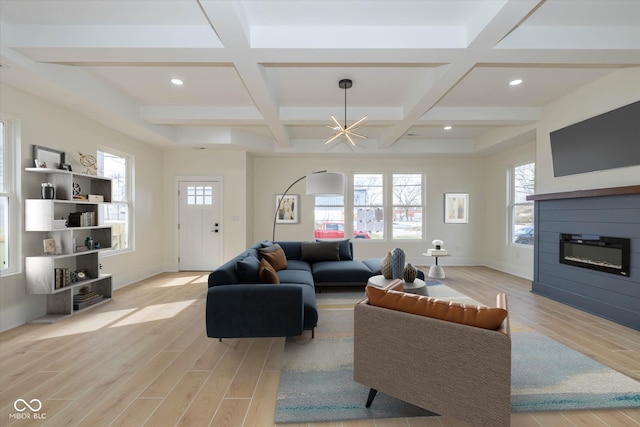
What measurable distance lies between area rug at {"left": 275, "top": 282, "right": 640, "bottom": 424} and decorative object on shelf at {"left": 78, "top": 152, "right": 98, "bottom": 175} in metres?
3.84

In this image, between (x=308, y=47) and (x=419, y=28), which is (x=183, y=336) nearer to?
(x=308, y=47)

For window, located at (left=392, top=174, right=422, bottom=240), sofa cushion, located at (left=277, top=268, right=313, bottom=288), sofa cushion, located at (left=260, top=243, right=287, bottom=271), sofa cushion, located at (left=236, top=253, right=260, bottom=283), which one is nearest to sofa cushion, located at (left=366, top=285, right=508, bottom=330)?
sofa cushion, located at (left=236, top=253, right=260, bottom=283)

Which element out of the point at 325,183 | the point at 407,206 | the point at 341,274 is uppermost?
the point at 325,183

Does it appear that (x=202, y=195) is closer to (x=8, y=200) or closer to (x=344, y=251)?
(x=8, y=200)

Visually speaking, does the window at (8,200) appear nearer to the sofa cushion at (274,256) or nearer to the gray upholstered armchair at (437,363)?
the sofa cushion at (274,256)

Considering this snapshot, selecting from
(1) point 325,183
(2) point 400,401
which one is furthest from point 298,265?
(2) point 400,401

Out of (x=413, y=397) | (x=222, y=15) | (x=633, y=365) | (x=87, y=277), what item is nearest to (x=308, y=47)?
(x=222, y=15)

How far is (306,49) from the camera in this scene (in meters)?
2.62

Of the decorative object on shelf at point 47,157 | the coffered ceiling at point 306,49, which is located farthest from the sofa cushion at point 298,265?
the decorative object on shelf at point 47,157

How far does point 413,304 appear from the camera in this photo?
1.69 m

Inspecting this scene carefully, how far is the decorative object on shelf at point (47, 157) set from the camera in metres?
3.40

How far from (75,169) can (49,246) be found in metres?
1.15

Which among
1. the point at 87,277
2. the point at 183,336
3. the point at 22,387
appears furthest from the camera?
the point at 87,277

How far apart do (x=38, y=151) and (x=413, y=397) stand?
4.65m
